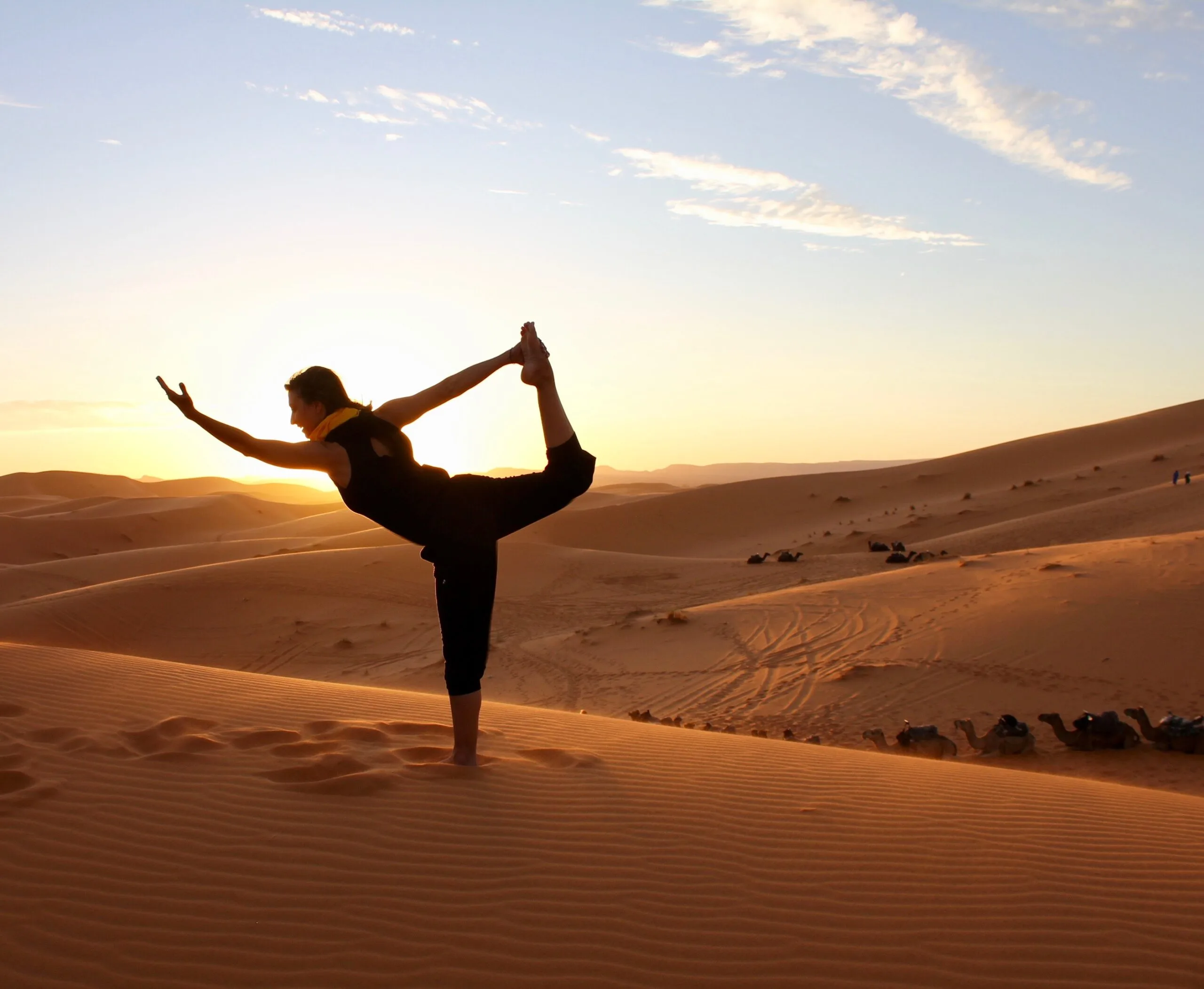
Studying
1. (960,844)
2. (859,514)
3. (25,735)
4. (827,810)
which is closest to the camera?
(960,844)

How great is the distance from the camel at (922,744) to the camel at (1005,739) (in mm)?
181

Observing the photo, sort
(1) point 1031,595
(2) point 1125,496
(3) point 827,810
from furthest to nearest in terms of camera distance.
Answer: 1. (2) point 1125,496
2. (1) point 1031,595
3. (3) point 827,810

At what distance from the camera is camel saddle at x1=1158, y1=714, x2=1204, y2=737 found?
7.70 meters

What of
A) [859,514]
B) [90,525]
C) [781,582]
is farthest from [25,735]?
[90,525]

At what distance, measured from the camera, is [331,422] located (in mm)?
4426

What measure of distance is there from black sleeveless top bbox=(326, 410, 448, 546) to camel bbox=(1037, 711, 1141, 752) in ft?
19.4

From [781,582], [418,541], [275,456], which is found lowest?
[781,582]

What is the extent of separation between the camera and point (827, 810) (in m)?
4.56

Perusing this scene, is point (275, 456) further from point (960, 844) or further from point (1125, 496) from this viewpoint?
point (1125, 496)

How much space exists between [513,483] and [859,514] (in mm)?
29323

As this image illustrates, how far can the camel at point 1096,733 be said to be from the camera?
7.82m

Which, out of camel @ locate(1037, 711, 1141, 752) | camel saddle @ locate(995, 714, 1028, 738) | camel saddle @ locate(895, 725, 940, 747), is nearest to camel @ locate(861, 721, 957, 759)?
camel saddle @ locate(895, 725, 940, 747)

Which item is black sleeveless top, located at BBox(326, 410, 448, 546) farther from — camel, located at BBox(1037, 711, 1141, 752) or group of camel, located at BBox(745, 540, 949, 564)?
group of camel, located at BBox(745, 540, 949, 564)

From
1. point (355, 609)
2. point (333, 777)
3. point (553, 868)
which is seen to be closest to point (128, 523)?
point (355, 609)
